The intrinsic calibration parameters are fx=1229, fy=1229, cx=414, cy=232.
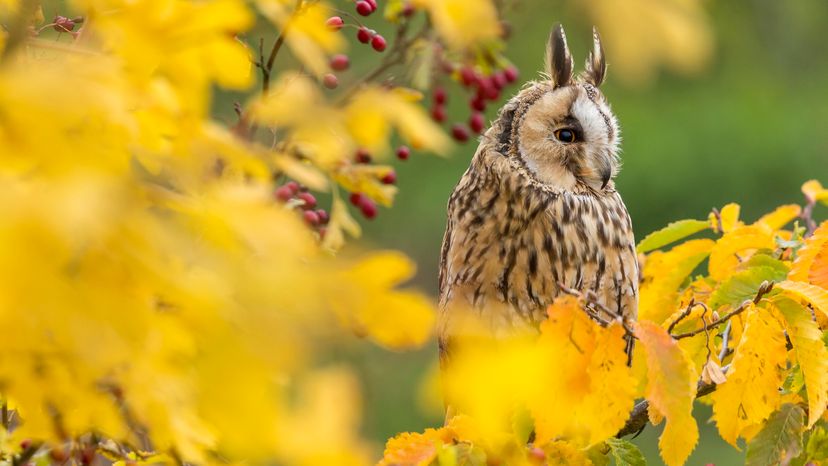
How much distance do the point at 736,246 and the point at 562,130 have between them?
2.01 feet

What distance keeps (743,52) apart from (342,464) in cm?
956

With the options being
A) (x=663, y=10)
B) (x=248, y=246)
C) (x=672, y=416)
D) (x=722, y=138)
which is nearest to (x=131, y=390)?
(x=248, y=246)

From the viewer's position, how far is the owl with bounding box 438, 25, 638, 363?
2.11m

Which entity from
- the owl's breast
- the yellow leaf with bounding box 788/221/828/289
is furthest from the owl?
the yellow leaf with bounding box 788/221/828/289

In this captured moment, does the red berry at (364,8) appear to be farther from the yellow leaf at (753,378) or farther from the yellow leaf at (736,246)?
the yellow leaf at (753,378)

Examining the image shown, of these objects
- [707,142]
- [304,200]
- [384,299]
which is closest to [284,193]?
[304,200]

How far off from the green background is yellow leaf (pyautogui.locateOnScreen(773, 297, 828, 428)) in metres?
7.23

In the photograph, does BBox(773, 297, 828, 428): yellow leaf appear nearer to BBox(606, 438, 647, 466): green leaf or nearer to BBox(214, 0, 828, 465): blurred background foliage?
BBox(606, 438, 647, 466): green leaf

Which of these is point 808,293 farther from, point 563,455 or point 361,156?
point 361,156

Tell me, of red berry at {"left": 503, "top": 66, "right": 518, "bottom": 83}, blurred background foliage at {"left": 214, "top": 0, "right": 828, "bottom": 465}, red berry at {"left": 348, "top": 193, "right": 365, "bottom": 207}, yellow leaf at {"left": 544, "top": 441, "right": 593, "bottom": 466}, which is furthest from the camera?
blurred background foliage at {"left": 214, "top": 0, "right": 828, "bottom": 465}

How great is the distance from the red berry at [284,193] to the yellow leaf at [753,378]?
58cm

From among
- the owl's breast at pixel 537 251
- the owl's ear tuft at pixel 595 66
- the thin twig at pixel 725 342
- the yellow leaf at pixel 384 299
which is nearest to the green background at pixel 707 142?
the owl's ear tuft at pixel 595 66

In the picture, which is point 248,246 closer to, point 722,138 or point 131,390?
point 131,390

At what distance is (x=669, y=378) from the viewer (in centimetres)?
113
